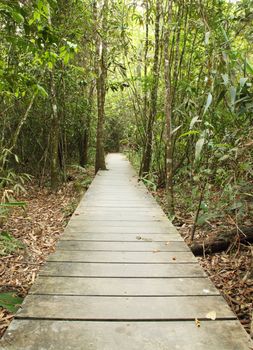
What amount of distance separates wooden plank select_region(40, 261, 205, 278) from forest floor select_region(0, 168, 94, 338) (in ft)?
1.09

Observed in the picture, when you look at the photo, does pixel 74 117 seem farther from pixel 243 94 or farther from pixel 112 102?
pixel 112 102

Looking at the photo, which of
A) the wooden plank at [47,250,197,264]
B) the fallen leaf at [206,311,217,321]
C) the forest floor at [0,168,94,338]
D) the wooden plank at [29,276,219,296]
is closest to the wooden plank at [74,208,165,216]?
the forest floor at [0,168,94,338]

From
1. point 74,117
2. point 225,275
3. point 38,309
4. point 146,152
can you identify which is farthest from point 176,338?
point 74,117

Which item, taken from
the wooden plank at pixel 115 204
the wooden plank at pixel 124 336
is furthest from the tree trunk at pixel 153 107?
the wooden plank at pixel 124 336

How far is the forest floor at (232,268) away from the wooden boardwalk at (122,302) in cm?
47

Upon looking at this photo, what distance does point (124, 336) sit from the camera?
1.33m

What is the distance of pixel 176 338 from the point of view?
1.32 metres

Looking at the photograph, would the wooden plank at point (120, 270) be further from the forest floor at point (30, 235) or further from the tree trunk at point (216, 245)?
the tree trunk at point (216, 245)

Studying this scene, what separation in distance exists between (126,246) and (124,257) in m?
0.24

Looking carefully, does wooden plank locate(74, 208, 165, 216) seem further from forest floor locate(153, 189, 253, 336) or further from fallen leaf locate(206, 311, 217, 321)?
fallen leaf locate(206, 311, 217, 321)

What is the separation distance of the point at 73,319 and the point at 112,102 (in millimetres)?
15179

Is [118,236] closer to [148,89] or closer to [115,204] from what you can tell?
[115,204]

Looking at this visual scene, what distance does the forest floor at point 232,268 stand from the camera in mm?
2338

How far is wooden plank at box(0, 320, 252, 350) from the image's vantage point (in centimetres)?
126
